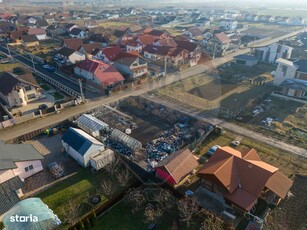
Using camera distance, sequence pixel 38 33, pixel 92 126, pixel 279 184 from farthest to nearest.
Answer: pixel 38 33 < pixel 92 126 < pixel 279 184

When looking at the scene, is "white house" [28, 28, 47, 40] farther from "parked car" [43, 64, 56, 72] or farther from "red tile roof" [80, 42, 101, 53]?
"parked car" [43, 64, 56, 72]

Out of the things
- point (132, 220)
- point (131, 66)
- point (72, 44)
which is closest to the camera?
point (132, 220)

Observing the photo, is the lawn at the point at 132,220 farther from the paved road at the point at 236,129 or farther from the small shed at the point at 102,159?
the paved road at the point at 236,129

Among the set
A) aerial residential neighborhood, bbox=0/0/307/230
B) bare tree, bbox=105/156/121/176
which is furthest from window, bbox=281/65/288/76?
bare tree, bbox=105/156/121/176

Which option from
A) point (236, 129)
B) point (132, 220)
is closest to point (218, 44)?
point (236, 129)

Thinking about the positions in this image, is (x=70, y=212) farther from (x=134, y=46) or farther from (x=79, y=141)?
(x=134, y=46)

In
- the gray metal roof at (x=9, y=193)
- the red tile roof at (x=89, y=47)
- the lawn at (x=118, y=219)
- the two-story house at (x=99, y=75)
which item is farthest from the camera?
the red tile roof at (x=89, y=47)

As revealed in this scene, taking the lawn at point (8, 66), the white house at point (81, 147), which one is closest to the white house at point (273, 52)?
the white house at point (81, 147)

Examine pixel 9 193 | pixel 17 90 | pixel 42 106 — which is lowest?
pixel 42 106
